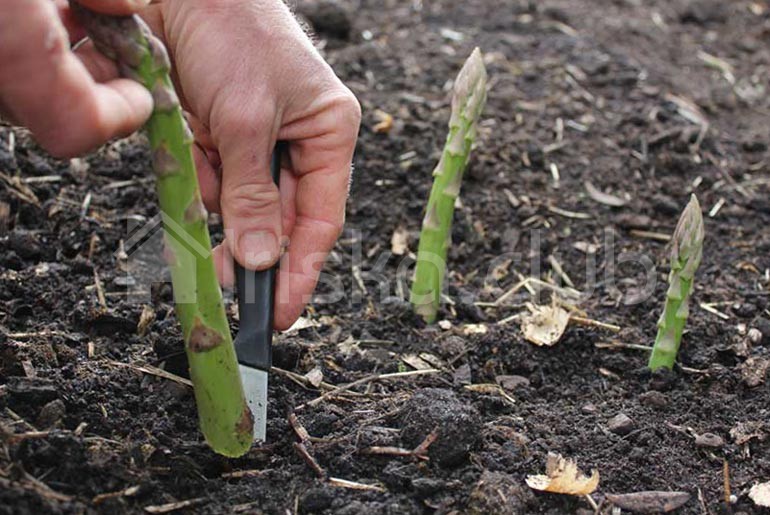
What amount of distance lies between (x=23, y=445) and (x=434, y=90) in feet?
9.57

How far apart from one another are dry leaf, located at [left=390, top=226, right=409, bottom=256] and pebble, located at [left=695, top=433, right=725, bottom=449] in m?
1.35

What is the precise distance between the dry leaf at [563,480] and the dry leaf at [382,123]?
2.05m

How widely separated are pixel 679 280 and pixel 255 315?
1.24 m

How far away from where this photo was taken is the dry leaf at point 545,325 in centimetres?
294

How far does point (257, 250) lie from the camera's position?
241 cm

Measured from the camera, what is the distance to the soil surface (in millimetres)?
2201

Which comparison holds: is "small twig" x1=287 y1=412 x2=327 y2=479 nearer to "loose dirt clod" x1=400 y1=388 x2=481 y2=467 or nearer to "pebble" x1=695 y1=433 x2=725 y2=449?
"loose dirt clod" x1=400 y1=388 x2=481 y2=467

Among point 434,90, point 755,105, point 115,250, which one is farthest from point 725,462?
point 755,105

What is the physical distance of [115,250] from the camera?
10.5 ft

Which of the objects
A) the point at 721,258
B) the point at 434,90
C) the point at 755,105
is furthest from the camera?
the point at 755,105

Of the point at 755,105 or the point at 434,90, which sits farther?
the point at 755,105

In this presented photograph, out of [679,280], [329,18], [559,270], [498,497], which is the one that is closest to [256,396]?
[498,497]

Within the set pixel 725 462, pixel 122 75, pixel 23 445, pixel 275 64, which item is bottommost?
pixel 725 462

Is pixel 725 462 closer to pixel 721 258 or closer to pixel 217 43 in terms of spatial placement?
pixel 721 258
